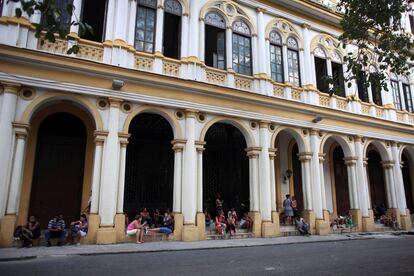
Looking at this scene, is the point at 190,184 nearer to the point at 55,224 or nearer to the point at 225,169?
the point at 225,169

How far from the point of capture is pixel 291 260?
761 centimetres

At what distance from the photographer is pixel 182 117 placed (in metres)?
12.1

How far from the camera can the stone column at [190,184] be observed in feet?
37.2

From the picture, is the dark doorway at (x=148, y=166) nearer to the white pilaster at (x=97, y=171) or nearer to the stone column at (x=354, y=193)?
the white pilaster at (x=97, y=171)

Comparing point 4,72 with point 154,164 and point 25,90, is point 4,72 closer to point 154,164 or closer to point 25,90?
point 25,90

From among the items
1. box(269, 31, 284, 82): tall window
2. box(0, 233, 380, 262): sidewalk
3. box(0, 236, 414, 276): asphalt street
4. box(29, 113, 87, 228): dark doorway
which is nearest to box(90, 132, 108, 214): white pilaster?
box(0, 233, 380, 262): sidewalk

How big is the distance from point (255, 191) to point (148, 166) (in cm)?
435

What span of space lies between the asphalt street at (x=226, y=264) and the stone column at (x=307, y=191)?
5105 mm

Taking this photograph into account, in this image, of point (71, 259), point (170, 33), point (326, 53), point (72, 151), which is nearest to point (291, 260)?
point (71, 259)

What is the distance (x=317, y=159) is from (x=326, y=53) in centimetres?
554

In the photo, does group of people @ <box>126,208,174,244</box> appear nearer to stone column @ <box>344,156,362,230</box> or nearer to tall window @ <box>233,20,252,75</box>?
tall window @ <box>233,20,252,75</box>

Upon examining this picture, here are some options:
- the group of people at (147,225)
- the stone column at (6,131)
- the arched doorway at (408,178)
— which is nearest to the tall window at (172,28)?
the stone column at (6,131)

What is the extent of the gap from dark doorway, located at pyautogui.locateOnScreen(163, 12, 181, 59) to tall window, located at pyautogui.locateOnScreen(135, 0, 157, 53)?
660 mm

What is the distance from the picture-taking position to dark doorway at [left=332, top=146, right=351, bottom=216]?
1780cm
